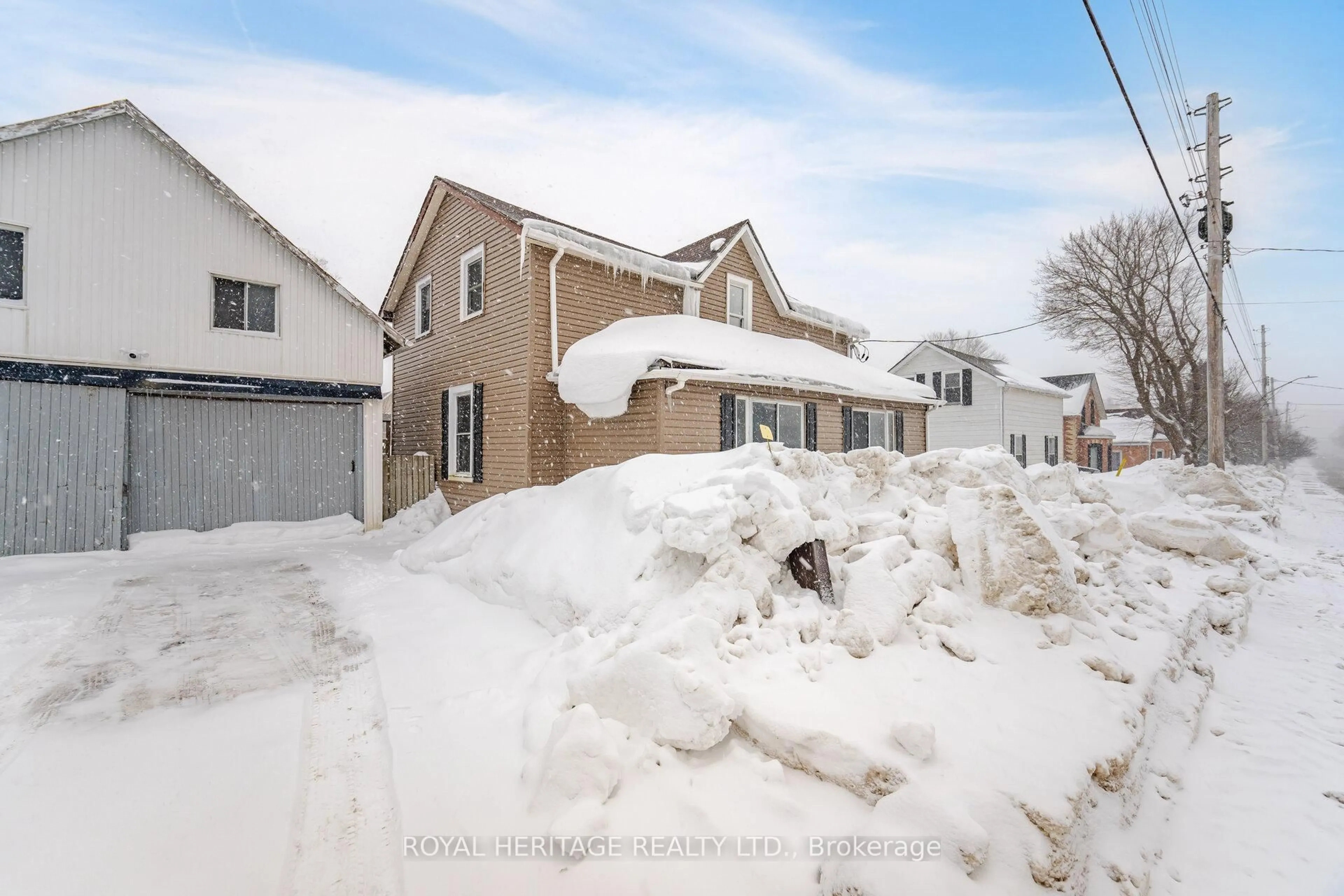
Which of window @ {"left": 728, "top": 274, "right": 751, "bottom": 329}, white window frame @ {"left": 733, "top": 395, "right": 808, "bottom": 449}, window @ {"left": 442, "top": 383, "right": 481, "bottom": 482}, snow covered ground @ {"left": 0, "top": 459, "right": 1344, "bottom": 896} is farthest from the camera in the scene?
window @ {"left": 728, "top": 274, "right": 751, "bottom": 329}

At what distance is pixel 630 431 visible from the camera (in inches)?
412

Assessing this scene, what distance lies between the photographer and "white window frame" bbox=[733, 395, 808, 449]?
11508 millimetres

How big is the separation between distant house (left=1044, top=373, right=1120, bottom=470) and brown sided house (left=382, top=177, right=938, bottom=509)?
776 inches

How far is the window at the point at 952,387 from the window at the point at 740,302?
14.8 metres

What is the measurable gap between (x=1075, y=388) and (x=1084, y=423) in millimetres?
2143

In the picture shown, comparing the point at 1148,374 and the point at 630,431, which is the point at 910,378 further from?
the point at 630,431

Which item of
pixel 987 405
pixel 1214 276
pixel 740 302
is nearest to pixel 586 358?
pixel 740 302

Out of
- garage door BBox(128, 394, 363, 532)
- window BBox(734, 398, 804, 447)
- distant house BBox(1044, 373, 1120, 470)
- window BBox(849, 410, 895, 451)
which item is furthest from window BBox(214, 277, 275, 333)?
distant house BBox(1044, 373, 1120, 470)

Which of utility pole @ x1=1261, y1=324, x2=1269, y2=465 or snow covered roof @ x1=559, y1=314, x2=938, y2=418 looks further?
utility pole @ x1=1261, y1=324, x2=1269, y2=465

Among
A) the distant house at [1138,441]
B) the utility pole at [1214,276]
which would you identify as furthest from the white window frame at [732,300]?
the distant house at [1138,441]

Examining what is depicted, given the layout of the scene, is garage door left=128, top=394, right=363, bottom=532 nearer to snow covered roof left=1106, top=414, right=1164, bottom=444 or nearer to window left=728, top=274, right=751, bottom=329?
window left=728, top=274, right=751, bottom=329

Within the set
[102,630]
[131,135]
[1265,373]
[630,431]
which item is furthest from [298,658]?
[1265,373]

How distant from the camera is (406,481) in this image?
12.9 meters

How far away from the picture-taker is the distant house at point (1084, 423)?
29.3 m
